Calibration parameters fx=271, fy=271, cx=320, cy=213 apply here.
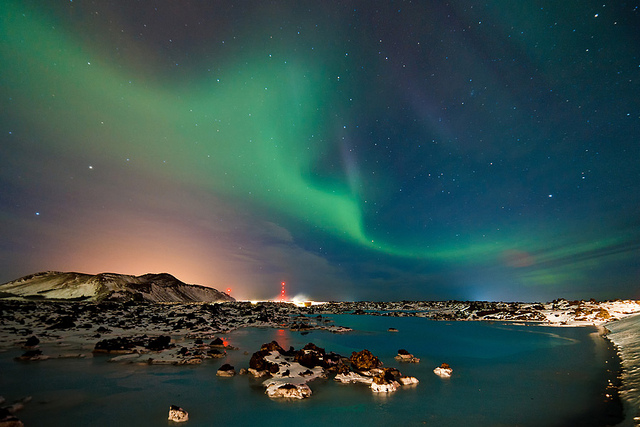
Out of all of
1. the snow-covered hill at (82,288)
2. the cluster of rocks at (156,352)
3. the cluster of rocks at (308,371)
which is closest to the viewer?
the cluster of rocks at (308,371)

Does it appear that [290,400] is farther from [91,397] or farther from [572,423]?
[572,423]

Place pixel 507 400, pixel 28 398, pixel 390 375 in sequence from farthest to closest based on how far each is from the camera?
pixel 390 375, pixel 507 400, pixel 28 398

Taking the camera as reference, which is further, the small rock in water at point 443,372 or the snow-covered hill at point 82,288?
the snow-covered hill at point 82,288

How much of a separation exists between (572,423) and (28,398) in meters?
16.6

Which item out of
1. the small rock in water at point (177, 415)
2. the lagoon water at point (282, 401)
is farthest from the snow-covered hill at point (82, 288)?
the small rock in water at point (177, 415)

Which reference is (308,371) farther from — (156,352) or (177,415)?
(156,352)

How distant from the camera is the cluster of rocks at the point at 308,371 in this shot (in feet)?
34.1

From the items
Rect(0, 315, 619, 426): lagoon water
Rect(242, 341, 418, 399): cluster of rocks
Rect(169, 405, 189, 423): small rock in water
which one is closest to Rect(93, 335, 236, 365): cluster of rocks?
Rect(0, 315, 619, 426): lagoon water

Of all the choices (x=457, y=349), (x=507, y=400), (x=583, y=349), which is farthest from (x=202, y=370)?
(x=583, y=349)

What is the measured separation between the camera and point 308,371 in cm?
1293

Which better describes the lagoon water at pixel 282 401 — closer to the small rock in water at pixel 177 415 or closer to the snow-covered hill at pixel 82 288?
the small rock in water at pixel 177 415

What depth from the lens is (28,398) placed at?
848 cm

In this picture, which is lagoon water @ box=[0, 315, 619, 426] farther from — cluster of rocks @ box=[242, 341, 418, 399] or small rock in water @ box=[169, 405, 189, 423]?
cluster of rocks @ box=[242, 341, 418, 399]

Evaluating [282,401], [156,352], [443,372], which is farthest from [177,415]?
[443,372]
